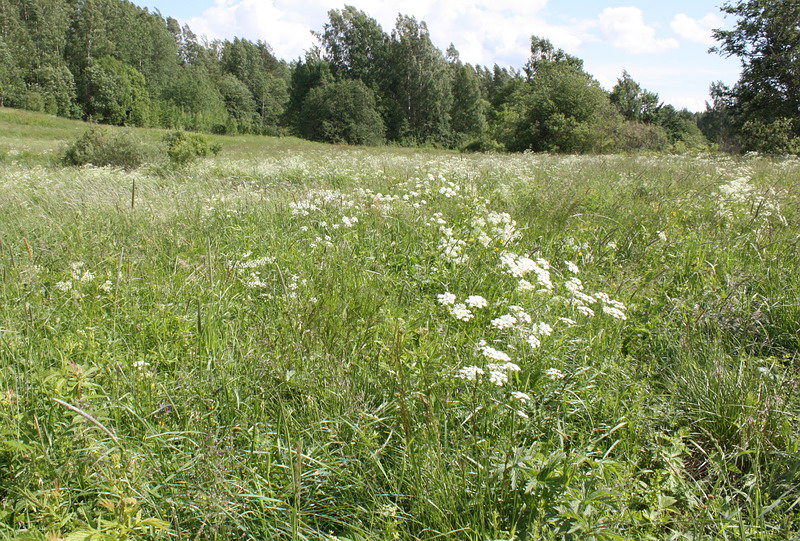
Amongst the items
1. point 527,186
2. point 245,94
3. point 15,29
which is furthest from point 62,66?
point 527,186

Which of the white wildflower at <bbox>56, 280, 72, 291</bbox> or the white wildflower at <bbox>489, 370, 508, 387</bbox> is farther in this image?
the white wildflower at <bbox>56, 280, 72, 291</bbox>

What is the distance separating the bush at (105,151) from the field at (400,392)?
40.1 ft

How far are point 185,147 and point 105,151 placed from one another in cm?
245

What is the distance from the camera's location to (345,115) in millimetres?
50125

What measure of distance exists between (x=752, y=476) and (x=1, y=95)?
6566 centimetres

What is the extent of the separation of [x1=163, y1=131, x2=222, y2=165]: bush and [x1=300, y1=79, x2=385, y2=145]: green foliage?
3157 centimetres

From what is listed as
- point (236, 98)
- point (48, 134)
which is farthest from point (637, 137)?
point (236, 98)

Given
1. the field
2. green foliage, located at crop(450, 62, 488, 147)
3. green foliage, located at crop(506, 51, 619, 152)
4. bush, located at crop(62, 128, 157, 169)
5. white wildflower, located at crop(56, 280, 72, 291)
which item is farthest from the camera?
green foliage, located at crop(450, 62, 488, 147)

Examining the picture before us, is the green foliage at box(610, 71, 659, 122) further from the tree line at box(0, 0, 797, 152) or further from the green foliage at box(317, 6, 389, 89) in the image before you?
the green foliage at box(317, 6, 389, 89)

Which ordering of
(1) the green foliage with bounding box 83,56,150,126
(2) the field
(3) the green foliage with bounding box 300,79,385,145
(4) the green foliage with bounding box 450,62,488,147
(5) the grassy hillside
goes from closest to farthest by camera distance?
(2) the field, (5) the grassy hillside, (3) the green foliage with bounding box 300,79,385,145, (1) the green foliage with bounding box 83,56,150,126, (4) the green foliage with bounding box 450,62,488,147

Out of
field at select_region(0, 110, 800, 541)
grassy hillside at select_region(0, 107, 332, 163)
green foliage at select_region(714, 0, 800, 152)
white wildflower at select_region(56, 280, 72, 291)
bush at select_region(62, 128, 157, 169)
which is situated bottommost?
field at select_region(0, 110, 800, 541)

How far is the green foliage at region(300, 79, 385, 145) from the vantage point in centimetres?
4941

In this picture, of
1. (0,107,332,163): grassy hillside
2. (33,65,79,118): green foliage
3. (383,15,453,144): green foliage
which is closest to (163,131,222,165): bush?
(0,107,332,163): grassy hillside

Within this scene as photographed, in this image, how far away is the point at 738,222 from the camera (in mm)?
4438
